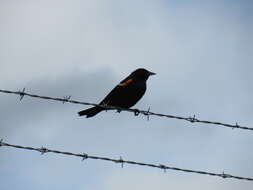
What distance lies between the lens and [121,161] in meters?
5.61

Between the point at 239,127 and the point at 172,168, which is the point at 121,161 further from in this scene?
the point at 239,127

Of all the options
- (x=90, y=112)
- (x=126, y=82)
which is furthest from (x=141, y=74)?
(x=90, y=112)

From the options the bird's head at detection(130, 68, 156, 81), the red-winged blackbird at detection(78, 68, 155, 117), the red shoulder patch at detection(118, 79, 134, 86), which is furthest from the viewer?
the bird's head at detection(130, 68, 156, 81)

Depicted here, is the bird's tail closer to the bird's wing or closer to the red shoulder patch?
the bird's wing

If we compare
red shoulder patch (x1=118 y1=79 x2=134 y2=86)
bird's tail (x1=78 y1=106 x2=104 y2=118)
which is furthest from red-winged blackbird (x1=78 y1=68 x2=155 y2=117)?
bird's tail (x1=78 y1=106 x2=104 y2=118)

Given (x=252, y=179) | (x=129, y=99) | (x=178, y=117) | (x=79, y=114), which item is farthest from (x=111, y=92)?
(x=252, y=179)

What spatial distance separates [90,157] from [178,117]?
123cm

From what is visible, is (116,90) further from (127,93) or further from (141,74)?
(141,74)

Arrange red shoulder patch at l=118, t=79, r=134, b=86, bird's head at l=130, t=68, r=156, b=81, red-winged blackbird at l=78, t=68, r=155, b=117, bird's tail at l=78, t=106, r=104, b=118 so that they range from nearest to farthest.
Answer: bird's tail at l=78, t=106, r=104, b=118 < red-winged blackbird at l=78, t=68, r=155, b=117 < red shoulder patch at l=118, t=79, r=134, b=86 < bird's head at l=130, t=68, r=156, b=81

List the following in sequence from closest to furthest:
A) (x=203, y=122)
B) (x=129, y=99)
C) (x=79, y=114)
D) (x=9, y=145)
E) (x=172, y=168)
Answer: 1. (x=9, y=145)
2. (x=172, y=168)
3. (x=203, y=122)
4. (x=79, y=114)
5. (x=129, y=99)

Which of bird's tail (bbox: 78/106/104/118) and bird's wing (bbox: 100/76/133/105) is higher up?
bird's wing (bbox: 100/76/133/105)

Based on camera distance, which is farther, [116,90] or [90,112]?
[116,90]

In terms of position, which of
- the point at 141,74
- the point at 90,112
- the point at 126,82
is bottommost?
the point at 90,112

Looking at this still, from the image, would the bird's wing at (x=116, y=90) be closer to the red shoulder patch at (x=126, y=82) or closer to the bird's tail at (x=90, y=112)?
the red shoulder patch at (x=126, y=82)
